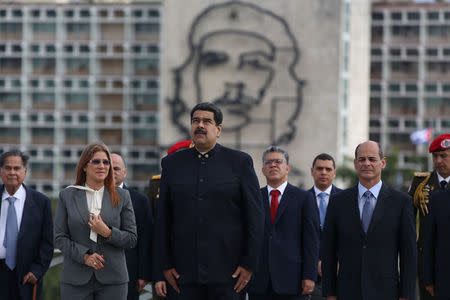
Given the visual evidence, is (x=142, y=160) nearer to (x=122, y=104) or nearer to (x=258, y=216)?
(x=122, y=104)

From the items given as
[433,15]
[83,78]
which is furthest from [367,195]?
[433,15]

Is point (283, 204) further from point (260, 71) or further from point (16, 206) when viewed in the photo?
point (260, 71)

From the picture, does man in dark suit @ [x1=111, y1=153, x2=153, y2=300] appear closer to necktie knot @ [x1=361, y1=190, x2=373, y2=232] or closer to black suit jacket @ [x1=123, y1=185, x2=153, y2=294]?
black suit jacket @ [x1=123, y1=185, x2=153, y2=294]

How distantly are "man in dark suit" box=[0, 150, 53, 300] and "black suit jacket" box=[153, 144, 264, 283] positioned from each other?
207 cm

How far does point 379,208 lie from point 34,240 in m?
3.18

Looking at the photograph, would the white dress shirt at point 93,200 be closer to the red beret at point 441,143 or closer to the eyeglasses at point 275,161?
the eyeglasses at point 275,161

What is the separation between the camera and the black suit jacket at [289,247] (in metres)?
7.23

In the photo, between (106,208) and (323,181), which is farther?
Result: (323,181)

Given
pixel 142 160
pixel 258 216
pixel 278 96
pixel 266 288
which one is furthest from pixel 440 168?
pixel 142 160

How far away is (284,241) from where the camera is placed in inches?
291

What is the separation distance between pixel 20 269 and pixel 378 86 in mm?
67850

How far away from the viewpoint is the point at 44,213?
25.4 ft

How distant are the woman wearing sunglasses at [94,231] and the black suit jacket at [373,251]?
158cm

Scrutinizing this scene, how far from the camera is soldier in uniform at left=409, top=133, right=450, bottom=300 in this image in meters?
7.55
